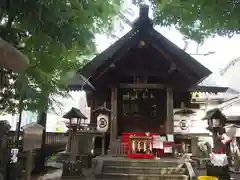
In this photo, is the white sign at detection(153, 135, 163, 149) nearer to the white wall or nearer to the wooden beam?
the wooden beam

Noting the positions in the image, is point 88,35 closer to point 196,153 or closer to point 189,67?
point 189,67

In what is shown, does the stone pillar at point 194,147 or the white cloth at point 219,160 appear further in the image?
the stone pillar at point 194,147

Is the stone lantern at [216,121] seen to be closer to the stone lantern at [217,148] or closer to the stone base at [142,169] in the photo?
the stone lantern at [217,148]

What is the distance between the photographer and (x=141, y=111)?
40.9 ft

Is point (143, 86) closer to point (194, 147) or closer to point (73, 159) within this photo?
point (194, 147)

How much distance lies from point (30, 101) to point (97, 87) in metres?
5.48

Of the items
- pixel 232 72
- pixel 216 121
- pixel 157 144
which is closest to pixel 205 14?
pixel 216 121

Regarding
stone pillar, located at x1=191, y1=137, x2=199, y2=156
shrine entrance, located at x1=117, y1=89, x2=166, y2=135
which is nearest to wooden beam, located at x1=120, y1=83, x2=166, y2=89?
shrine entrance, located at x1=117, y1=89, x2=166, y2=135

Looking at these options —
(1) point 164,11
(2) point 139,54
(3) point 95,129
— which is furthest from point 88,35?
(3) point 95,129

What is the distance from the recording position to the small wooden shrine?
10938mm

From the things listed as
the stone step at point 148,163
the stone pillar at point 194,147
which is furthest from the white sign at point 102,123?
the stone pillar at point 194,147

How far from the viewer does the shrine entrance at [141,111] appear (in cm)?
1236

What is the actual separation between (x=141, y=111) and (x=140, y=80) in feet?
5.93

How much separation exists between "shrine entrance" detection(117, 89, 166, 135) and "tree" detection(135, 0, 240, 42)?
5.83 meters
